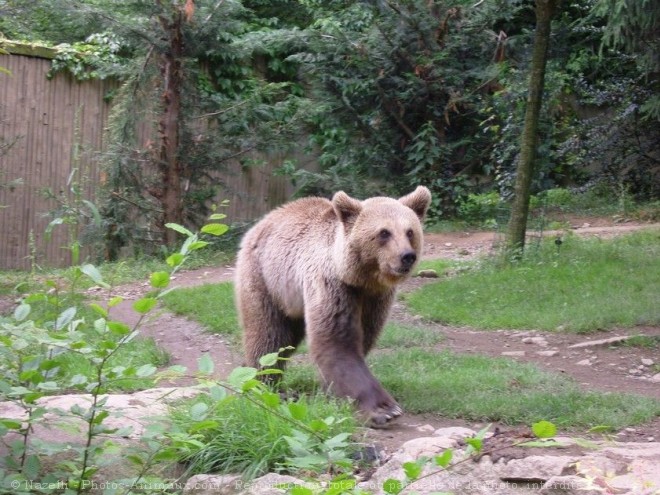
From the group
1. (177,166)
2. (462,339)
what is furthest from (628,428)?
(177,166)

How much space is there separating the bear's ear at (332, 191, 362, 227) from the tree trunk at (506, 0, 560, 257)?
4897 mm

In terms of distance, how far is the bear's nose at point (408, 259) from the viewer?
5910 millimetres

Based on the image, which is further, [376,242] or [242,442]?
[376,242]

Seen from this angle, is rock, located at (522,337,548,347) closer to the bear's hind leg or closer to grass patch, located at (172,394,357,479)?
the bear's hind leg

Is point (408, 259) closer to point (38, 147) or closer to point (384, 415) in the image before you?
point (384, 415)

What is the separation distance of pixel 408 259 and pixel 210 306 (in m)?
3.99

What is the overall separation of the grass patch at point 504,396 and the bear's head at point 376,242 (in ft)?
2.78

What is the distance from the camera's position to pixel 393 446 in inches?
208

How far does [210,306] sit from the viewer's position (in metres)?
9.47

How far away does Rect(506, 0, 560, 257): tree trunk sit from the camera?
1052cm

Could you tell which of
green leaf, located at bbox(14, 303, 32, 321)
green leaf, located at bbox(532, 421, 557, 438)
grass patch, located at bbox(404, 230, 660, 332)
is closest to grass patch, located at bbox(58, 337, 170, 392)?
green leaf, located at bbox(14, 303, 32, 321)

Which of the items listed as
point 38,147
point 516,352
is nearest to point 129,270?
point 38,147

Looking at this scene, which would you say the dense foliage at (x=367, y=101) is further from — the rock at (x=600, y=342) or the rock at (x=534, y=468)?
the rock at (x=534, y=468)

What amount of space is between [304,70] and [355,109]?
1104 mm
